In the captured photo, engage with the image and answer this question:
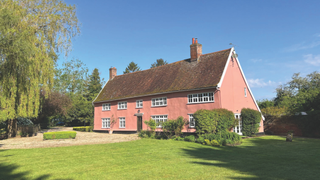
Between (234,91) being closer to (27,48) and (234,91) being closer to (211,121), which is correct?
(211,121)

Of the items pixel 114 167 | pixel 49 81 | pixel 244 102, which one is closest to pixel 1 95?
pixel 49 81

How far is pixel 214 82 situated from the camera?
792 inches

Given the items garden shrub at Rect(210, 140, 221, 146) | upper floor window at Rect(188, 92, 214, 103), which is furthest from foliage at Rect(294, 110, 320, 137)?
garden shrub at Rect(210, 140, 221, 146)

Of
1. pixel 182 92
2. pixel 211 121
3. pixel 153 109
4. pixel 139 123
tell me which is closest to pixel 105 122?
pixel 139 123

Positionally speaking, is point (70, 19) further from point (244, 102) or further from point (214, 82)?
point (244, 102)

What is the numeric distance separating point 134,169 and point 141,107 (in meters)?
18.0

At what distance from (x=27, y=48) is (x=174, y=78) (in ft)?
49.8

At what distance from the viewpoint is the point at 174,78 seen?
2448 centimetres

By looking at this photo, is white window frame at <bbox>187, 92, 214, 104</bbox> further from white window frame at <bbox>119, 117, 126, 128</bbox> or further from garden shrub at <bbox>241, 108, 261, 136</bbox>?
white window frame at <bbox>119, 117, 126, 128</bbox>

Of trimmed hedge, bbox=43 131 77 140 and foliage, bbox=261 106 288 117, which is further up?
foliage, bbox=261 106 288 117

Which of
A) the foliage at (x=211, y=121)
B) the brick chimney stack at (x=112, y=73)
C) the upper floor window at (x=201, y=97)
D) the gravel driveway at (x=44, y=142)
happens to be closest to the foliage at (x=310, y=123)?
the foliage at (x=211, y=121)

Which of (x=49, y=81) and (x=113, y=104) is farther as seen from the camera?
(x=113, y=104)

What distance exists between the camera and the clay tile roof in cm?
2152

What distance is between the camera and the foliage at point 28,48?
479 inches
